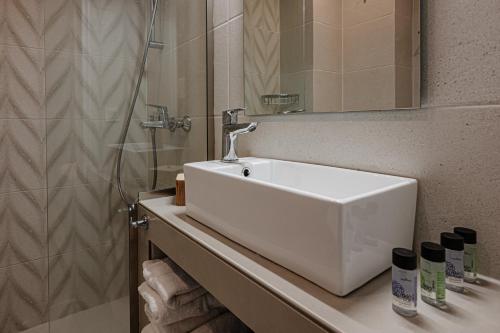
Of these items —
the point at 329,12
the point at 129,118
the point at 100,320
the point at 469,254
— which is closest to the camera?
the point at 469,254

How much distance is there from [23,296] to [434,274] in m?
1.98

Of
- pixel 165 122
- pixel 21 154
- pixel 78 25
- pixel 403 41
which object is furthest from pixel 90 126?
pixel 403 41

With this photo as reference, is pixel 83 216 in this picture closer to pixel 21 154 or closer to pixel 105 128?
pixel 105 128

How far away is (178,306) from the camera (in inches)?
36.1

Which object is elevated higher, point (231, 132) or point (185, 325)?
point (231, 132)

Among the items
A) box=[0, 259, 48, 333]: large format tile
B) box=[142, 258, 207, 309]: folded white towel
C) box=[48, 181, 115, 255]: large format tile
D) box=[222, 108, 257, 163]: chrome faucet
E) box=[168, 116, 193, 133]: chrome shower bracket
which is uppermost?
box=[168, 116, 193, 133]: chrome shower bracket

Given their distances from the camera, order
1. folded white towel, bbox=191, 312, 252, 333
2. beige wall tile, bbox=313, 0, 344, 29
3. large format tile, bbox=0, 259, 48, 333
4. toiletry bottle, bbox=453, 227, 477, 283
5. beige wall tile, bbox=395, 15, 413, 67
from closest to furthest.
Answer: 1. toiletry bottle, bbox=453, 227, 477, 283
2. beige wall tile, bbox=395, 15, 413, 67
3. beige wall tile, bbox=313, 0, 344, 29
4. folded white towel, bbox=191, 312, 252, 333
5. large format tile, bbox=0, 259, 48, 333

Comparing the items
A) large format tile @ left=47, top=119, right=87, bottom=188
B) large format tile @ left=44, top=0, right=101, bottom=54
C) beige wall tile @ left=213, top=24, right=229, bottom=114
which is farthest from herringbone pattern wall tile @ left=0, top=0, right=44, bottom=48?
beige wall tile @ left=213, top=24, right=229, bottom=114

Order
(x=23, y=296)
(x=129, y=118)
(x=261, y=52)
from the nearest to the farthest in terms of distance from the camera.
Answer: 1. (x=261, y=52)
2. (x=129, y=118)
3. (x=23, y=296)

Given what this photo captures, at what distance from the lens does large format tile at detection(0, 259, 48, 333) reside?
1578mm

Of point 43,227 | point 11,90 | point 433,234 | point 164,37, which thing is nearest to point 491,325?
point 433,234

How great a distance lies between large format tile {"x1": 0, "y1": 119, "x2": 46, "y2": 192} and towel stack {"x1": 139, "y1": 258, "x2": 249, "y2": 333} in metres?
1.02

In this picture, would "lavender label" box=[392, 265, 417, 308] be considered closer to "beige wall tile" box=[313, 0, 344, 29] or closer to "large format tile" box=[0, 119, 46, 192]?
"beige wall tile" box=[313, 0, 344, 29]

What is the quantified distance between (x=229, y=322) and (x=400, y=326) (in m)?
0.69
